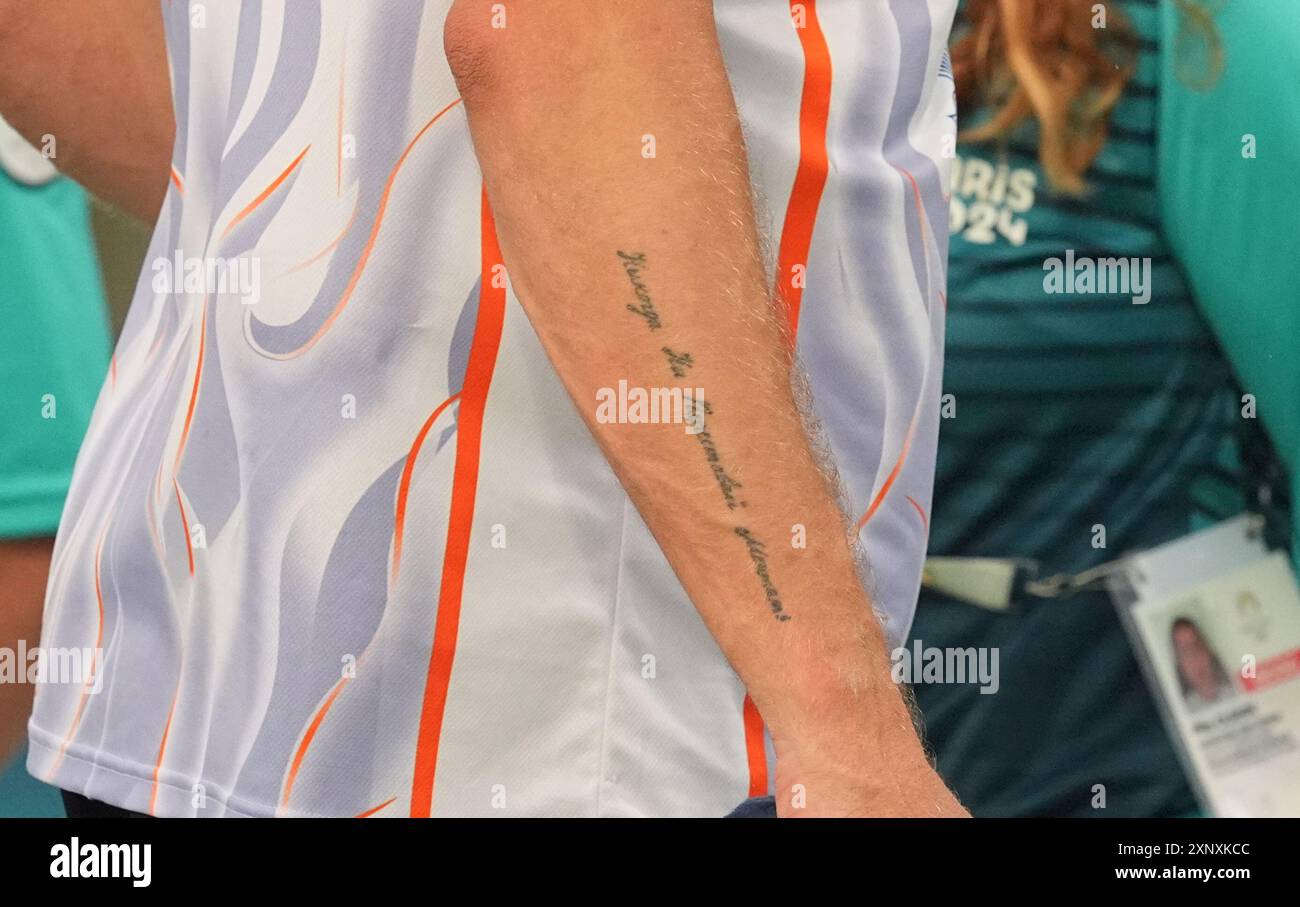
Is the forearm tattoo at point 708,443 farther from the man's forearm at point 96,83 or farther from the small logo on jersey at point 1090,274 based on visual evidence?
the small logo on jersey at point 1090,274

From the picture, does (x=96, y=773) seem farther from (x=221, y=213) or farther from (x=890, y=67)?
(x=890, y=67)

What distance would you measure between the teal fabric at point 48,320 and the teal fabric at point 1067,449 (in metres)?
0.86

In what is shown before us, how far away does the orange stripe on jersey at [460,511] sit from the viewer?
0.55m

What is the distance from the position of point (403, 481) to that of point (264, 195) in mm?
145

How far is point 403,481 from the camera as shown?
557mm

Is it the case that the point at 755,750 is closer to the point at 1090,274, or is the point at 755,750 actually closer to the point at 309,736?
the point at 309,736

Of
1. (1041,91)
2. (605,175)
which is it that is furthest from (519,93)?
(1041,91)

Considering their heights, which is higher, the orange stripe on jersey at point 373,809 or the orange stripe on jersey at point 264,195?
the orange stripe on jersey at point 264,195

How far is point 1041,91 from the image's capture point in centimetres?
128

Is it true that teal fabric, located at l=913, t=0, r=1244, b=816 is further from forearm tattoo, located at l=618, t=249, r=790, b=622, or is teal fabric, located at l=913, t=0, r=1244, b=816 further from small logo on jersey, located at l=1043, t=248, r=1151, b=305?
forearm tattoo, located at l=618, t=249, r=790, b=622

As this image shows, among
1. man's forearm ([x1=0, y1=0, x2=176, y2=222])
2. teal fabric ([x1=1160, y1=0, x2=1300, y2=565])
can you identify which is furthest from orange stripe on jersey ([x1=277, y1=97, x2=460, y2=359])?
teal fabric ([x1=1160, y1=0, x2=1300, y2=565])

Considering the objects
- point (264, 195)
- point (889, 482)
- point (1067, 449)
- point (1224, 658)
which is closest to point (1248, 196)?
point (1067, 449)

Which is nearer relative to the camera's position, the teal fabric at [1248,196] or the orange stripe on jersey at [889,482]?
the orange stripe on jersey at [889,482]
